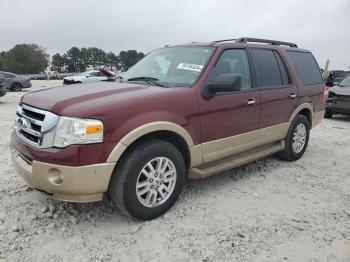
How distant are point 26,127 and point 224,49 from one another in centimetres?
246

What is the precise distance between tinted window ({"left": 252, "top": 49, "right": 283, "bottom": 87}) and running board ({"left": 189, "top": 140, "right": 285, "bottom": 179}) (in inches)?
35.9

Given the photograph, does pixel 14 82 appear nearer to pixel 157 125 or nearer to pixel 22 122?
pixel 22 122

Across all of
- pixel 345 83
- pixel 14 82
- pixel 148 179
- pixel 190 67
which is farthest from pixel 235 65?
→ pixel 14 82

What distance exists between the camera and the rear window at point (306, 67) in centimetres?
595

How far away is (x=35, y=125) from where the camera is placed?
3.50 meters

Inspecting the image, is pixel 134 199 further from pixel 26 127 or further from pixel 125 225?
pixel 26 127

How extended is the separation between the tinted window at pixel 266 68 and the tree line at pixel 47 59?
75.5m

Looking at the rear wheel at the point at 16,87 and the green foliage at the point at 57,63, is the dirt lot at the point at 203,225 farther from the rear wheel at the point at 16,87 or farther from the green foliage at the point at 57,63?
the green foliage at the point at 57,63

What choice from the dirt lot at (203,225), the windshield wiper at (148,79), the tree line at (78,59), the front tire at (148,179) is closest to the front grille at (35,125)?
the front tire at (148,179)

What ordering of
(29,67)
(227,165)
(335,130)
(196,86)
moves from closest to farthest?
(196,86) → (227,165) → (335,130) → (29,67)

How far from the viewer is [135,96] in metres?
3.63

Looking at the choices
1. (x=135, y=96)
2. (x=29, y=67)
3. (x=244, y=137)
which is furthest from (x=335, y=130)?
(x=29, y=67)

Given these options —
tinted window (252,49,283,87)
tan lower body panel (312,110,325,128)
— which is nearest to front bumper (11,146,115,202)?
tinted window (252,49,283,87)

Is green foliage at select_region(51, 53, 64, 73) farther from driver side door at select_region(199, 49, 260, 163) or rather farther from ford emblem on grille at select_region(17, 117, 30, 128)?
ford emblem on grille at select_region(17, 117, 30, 128)
